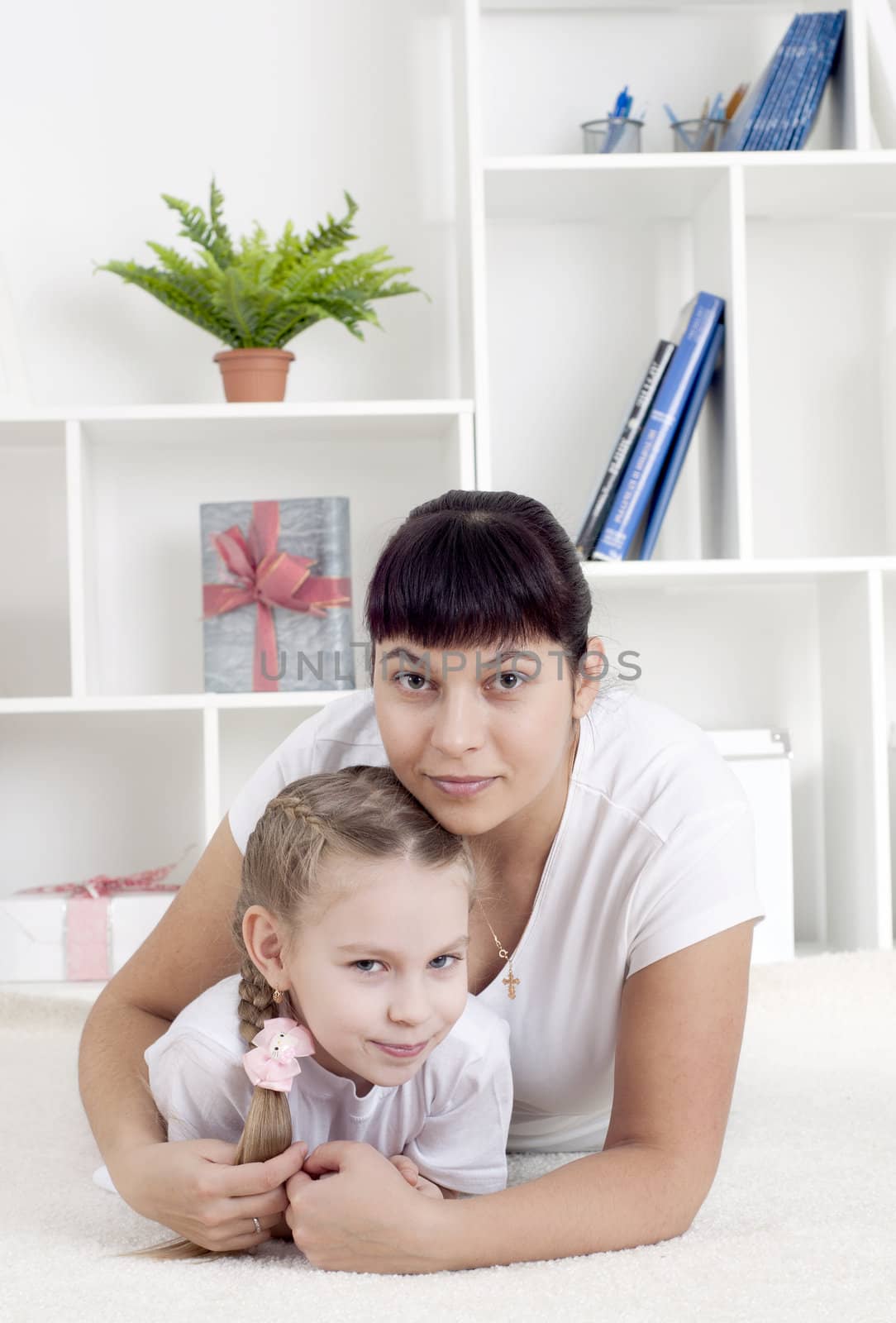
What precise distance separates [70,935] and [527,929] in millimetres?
1021

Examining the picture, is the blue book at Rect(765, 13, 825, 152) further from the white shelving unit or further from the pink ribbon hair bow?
the pink ribbon hair bow

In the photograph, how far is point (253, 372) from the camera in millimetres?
1930

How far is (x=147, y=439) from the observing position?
2.07 metres

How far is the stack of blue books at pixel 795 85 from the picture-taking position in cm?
192

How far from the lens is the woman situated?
0.88 metres

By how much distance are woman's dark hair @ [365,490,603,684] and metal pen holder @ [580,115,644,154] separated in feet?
3.89

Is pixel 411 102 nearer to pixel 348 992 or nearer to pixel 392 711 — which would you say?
pixel 392 711

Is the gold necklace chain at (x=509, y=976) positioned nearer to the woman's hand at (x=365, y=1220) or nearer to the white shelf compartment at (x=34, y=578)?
the woman's hand at (x=365, y=1220)

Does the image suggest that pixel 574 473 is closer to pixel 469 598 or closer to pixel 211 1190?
pixel 469 598

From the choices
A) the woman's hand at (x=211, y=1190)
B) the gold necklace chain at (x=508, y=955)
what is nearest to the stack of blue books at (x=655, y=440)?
the gold necklace chain at (x=508, y=955)

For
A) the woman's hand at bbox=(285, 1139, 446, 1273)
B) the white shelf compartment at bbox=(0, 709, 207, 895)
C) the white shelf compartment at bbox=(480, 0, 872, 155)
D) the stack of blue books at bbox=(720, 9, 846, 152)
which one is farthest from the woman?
the white shelf compartment at bbox=(480, 0, 872, 155)

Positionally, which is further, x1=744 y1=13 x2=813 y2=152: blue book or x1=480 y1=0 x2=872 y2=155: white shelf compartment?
x1=480 y1=0 x2=872 y2=155: white shelf compartment

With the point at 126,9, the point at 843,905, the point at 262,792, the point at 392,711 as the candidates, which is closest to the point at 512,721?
the point at 392,711

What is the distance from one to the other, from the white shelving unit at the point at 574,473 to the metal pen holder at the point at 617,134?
0.08m
